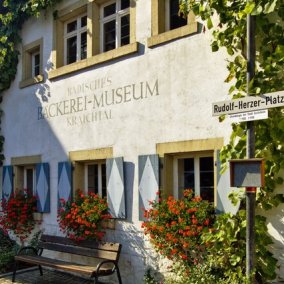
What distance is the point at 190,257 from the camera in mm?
6469

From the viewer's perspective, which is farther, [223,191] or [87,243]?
[87,243]

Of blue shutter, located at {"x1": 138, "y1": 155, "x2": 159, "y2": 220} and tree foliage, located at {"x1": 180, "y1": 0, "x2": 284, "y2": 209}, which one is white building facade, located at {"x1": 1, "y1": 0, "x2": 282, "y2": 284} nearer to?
blue shutter, located at {"x1": 138, "y1": 155, "x2": 159, "y2": 220}

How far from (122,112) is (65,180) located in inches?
73.5

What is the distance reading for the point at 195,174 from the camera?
278 inches

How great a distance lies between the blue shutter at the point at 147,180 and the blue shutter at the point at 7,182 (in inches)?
163

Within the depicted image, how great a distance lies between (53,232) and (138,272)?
7.98 feet

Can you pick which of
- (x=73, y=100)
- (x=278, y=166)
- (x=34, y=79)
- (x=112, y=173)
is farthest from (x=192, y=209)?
(x=34, y=79)

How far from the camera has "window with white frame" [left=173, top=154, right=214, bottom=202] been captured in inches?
272

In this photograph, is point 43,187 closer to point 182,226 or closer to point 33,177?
point 33,177

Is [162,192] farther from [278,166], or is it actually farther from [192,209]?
[278,166]

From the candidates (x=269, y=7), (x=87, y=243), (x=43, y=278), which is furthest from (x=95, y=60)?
(x=269, y=7)

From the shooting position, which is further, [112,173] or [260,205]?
[112,173]

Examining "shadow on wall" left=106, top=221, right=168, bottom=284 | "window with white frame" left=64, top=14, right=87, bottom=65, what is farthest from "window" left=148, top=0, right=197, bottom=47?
"shadow on wall" left=106, top=221, right=168, bottom=284

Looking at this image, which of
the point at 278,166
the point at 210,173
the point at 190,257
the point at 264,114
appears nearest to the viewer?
the point at 264,114
